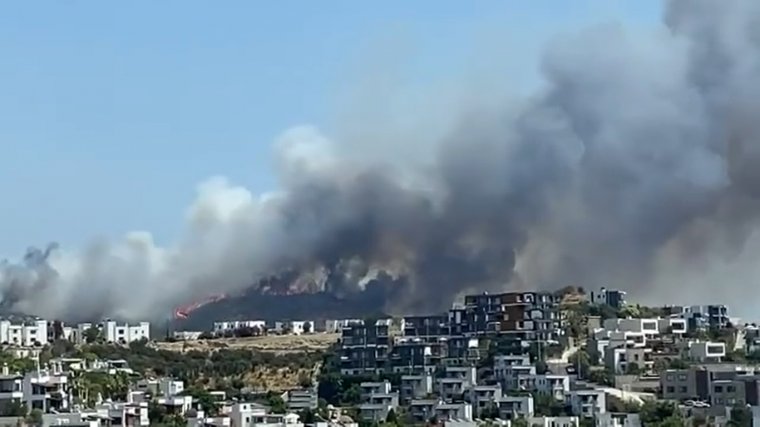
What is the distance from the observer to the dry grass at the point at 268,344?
1937 inches

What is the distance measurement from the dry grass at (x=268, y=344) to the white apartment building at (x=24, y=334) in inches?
119

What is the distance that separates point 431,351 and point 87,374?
994 centimetres

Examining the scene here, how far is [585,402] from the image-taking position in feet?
124

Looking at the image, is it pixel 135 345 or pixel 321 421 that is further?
pixel 135 345

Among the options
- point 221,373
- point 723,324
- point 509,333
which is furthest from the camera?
point 723,324

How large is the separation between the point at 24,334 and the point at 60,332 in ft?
4.98

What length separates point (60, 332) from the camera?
5194cm

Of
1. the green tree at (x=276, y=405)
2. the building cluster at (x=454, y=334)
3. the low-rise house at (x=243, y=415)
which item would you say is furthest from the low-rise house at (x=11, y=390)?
the building cluster at (x=454, y=334)

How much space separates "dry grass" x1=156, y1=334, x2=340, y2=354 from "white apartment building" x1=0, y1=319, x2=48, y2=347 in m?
3.01

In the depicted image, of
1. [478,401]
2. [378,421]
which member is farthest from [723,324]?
[378,421]

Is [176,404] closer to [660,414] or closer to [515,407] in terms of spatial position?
[515,407]

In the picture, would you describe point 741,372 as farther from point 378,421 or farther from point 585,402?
point 378,421

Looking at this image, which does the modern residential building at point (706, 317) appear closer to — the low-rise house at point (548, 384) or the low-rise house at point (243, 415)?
the low-rise house at point (548, 384)

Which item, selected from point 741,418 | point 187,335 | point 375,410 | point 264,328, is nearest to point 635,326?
point 375,410
